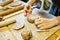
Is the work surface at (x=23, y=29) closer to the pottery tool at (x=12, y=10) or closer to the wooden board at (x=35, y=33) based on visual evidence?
the wooden board at (x=35, y=33)

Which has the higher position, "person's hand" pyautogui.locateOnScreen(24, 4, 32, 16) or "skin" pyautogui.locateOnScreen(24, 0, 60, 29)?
"person's hand" pyautogui.locateOnScreen(24, 4, 32, 16)

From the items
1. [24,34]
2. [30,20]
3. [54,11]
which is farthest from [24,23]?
[54,11]

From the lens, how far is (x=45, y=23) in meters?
0.72

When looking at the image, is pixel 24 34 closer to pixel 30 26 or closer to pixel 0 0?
pixel 30 26

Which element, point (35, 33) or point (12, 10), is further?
point (12, 10)

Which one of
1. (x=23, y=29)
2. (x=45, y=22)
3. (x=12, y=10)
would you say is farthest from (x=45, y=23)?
(x=12, y=10)

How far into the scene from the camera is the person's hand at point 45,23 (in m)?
0.70

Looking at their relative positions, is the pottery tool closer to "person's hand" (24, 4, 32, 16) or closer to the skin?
"person's hand" (24, 4, 32, 16)

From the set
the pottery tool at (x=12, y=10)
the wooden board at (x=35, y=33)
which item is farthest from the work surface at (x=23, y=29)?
the pottery tool at (x=12, y=10)

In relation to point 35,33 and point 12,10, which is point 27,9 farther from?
point 35,33

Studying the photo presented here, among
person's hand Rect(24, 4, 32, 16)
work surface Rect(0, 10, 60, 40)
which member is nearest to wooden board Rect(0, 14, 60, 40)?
work surface Rect(0, 10, 60, 40)

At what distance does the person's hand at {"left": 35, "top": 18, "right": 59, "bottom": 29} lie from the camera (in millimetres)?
697

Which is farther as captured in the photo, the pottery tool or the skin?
the pottery tool

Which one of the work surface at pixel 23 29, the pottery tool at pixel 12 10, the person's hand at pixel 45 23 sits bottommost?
the work surface at pixel 23 29
